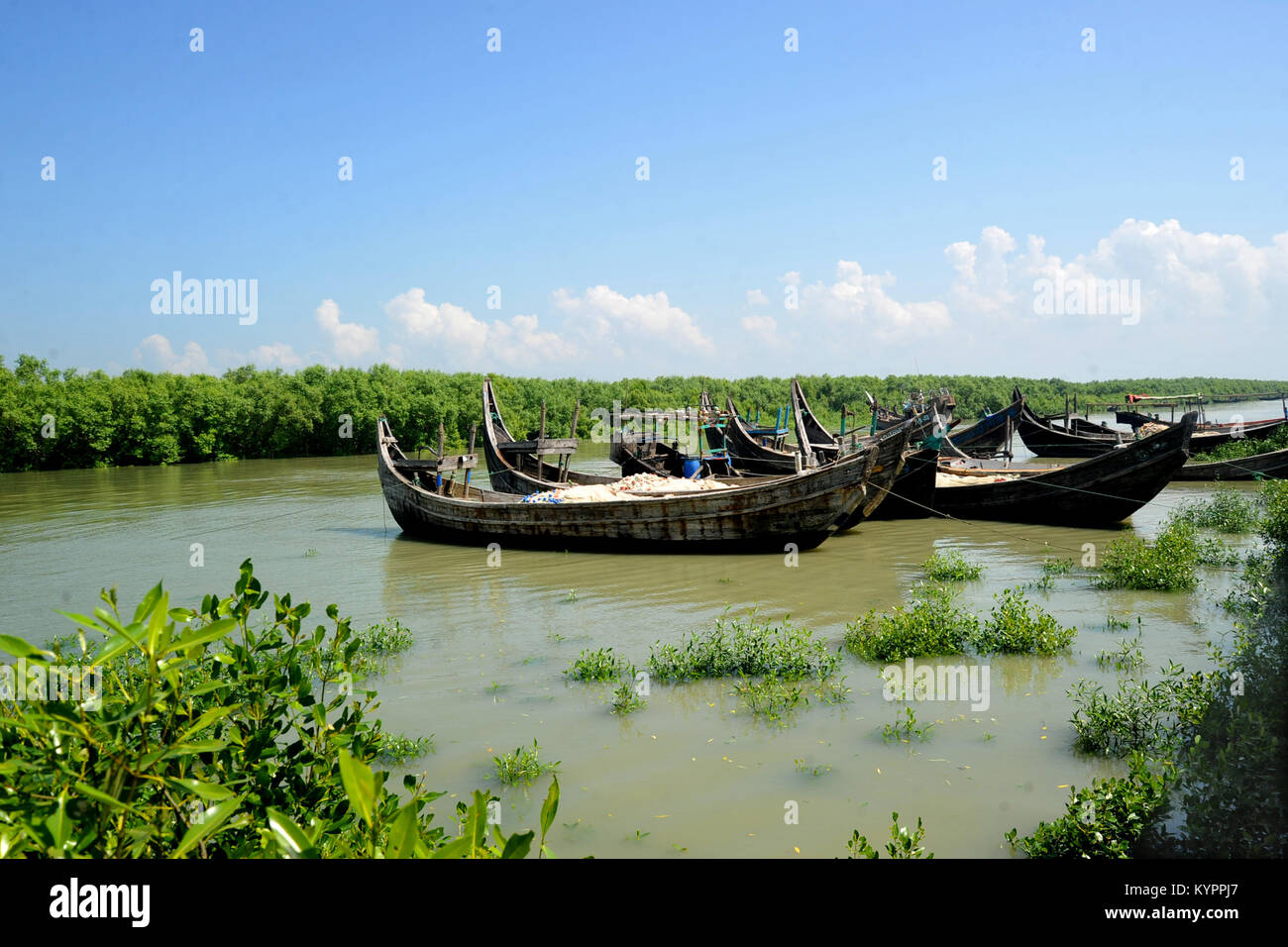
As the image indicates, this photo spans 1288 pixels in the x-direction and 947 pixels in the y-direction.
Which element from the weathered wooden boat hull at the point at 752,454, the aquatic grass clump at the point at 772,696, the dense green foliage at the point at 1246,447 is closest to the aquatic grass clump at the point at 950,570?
the aquatic grass clump at the point at 772,696

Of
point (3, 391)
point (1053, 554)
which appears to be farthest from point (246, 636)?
point (3, 391)

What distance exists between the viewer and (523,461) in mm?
20531

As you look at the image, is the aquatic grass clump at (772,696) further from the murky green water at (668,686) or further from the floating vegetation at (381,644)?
the floating vegetation at (381,644)

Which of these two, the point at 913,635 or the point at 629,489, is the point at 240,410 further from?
the point at 913,635

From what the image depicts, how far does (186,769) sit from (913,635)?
23.0 feet

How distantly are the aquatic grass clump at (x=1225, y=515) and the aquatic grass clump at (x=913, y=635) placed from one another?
8.64 meters

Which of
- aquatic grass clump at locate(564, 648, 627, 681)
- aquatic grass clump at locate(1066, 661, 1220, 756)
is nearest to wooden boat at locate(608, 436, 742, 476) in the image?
aquatic grass clump at locate(564, 648, 627, 681)

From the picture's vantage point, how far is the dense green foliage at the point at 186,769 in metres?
1.41

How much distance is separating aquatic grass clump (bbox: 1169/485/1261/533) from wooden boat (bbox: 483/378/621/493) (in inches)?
496

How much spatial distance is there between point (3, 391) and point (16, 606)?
122ft
